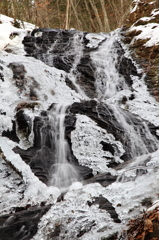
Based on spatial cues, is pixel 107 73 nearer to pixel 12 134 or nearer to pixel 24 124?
pixel 24 124

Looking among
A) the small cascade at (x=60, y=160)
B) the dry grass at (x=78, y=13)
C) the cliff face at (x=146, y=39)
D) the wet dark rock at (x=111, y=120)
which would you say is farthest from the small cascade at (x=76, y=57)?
the dry grass at (x=78, y=13)

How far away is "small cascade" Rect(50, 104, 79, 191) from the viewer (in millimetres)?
3475

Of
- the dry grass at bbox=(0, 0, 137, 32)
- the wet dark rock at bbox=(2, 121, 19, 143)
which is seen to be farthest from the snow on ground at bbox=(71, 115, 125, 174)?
the dry grass at bbox=(0, 0, 137, 32)

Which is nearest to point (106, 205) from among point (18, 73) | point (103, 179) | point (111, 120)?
point (103, 179)

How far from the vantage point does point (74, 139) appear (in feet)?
13.4

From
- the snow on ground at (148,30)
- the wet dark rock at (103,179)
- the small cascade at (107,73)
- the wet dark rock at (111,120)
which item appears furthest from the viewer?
the snow on ground at (148,30)

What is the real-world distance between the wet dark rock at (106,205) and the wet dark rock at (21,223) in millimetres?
691

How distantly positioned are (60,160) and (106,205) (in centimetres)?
153

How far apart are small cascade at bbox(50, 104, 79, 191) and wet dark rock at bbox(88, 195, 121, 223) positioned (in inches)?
30.0

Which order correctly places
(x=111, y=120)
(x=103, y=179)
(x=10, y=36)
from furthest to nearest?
(x=10, y=36)
(x=111, y=120)
(x=103, y=179)

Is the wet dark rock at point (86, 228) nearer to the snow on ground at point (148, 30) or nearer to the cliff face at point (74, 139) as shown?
the cliff face at point (74, 139)

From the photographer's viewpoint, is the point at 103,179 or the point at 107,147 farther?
the point at 107,147

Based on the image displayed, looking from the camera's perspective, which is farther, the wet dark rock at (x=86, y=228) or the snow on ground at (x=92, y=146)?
the snow on ground at (x=92, y=146)

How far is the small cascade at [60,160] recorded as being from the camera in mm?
3475
